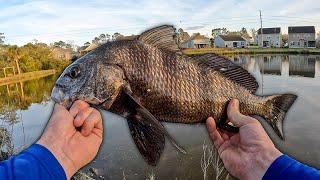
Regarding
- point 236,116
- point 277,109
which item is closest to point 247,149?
point 236,116

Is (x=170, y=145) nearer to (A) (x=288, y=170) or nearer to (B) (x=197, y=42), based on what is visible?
(A) (x=288, y=170)

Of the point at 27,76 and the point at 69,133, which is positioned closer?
the point at 69,133

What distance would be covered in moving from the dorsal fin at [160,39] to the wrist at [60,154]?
2.78ft

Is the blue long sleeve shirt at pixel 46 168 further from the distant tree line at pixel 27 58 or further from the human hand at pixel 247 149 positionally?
the distant tree line at pixel 27 58

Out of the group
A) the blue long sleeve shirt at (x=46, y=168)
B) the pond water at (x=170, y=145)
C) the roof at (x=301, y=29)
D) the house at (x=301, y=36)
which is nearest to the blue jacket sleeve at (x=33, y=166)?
the blue long sleeve shirt at (x=46, y=168)

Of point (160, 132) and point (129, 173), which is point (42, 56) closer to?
point (129, 173)

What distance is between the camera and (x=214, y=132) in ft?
9.70

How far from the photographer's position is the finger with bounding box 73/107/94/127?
94.8 inches

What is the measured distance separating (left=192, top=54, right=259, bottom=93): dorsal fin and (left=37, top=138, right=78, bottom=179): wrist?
3.36 ft

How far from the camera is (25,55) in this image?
55031 mm

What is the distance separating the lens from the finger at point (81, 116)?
2408 millimetres

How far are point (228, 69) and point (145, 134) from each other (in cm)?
75

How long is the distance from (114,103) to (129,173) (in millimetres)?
14043

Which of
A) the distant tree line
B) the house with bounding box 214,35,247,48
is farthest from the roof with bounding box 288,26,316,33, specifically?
the distant tree line
